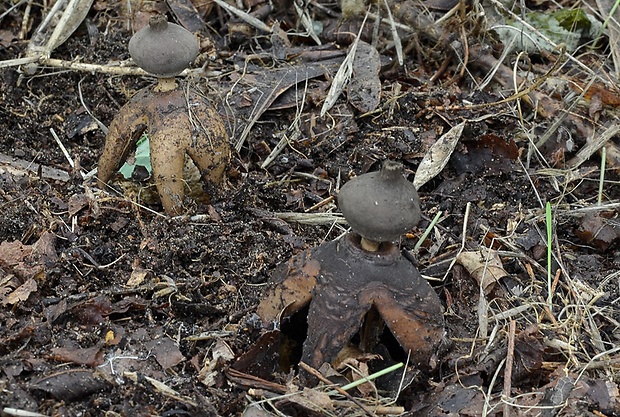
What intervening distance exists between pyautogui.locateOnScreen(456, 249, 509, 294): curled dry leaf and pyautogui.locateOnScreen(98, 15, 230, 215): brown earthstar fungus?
0.93 meters

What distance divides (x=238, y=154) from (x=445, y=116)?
901 mm

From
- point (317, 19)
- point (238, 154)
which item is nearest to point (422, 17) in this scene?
point (317, 19)

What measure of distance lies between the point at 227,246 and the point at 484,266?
0.87 meters

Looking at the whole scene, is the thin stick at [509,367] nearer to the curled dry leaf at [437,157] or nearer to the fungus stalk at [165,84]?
the curled dry leaf at [437,157]

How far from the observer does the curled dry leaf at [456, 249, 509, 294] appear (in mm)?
2635

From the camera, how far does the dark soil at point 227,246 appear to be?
217 cm

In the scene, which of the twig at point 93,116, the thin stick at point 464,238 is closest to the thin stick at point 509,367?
the thin stick at point 464,238

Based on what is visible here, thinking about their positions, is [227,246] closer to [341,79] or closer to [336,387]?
[336,387]

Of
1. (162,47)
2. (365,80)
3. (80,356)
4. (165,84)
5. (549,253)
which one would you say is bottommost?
(549,253)

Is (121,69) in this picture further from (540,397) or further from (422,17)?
(540,397)

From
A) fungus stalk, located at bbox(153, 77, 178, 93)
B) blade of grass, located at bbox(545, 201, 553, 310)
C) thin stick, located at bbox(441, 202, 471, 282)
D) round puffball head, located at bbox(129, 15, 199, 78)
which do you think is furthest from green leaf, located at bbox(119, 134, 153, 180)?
blade of grass, located at bbox(545, 201, 553, 310)

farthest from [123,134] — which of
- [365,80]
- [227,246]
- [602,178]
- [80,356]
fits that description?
[602,178]

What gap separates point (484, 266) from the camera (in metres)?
2.65

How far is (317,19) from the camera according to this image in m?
4.02
